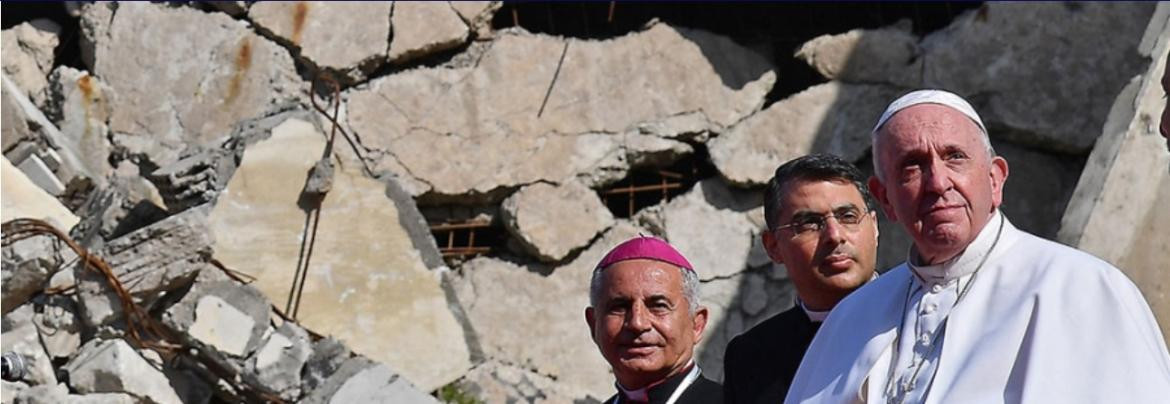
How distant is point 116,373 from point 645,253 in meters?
2.32

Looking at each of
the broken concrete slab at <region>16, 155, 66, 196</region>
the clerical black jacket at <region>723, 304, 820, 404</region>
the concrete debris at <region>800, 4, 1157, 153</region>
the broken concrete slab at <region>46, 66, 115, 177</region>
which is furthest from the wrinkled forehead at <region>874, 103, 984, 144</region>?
the broken concrete slab at <region>46, 66, 115, 177</region>

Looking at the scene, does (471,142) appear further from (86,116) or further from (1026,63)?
(1026,63)

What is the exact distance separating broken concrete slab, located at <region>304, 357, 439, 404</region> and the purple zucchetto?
173cm

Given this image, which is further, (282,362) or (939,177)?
(282,362)

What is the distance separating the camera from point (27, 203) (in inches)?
234

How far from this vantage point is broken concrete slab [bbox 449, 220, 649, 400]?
629 centimetres

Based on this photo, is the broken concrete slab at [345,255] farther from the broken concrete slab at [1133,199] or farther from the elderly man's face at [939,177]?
the elderly man's face at [939,177]

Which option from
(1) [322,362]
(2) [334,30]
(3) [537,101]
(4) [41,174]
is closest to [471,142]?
→ (3) [537,101]

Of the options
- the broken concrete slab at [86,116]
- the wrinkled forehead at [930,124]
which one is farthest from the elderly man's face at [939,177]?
the broken concrete slab at [86,116]

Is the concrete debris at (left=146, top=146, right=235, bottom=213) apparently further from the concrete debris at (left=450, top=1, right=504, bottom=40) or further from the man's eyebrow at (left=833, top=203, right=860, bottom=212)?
the man's eyebrow at (left=833, top=203, right=860, bottom=212)

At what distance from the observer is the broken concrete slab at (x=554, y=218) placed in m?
6.40

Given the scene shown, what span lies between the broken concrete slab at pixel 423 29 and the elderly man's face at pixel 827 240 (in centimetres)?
305

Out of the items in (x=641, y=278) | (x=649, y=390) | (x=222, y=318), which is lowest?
(x=222, y=318)

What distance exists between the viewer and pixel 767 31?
6914 mm
